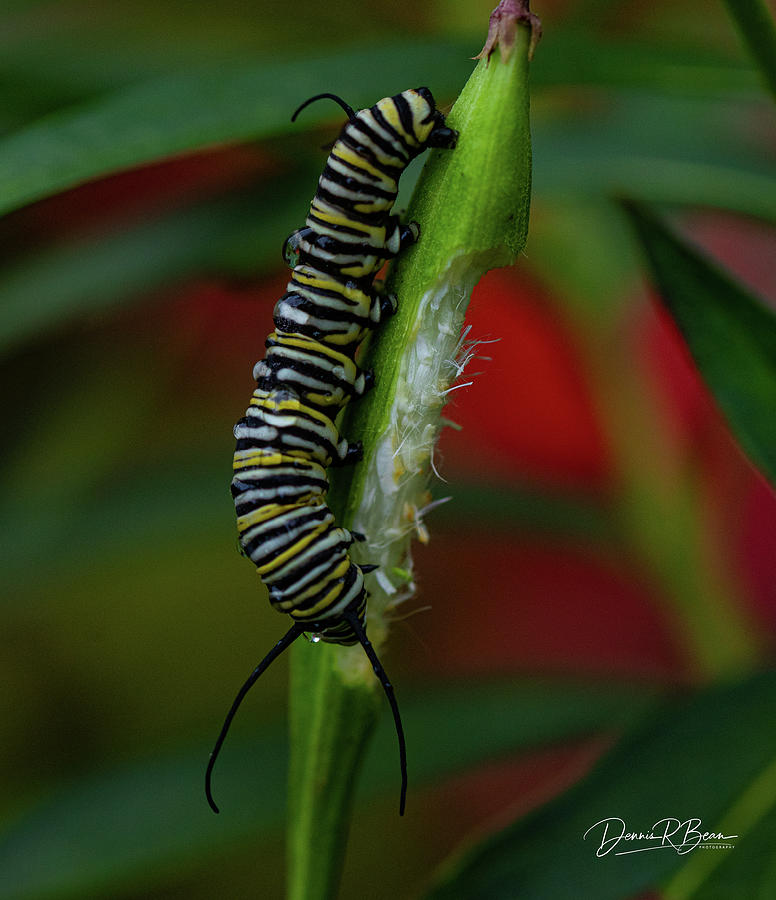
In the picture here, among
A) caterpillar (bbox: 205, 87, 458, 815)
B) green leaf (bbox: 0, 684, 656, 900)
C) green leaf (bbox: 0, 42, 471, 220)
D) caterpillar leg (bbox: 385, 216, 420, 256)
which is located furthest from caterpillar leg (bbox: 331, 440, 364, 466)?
green leaf (bbox: 0, 684, 656, 900)

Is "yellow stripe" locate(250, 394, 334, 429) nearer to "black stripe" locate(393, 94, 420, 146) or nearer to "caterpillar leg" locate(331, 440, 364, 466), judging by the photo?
"caterpillar leg" locate(331, 440, 364, 466)

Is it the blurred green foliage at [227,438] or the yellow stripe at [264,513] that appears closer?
the yellow stripe at [264,513]

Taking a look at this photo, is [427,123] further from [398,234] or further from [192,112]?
[192,112]

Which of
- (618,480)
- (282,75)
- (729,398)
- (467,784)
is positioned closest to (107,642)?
(467,784)

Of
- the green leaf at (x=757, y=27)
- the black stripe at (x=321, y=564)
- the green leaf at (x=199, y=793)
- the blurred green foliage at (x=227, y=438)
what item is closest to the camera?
the green leaf at (x=757, y=27)

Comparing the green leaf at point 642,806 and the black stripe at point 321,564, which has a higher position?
the black stripe at point 321,564

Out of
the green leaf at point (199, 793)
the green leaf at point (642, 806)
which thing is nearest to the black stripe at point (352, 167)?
the green leaf at point (642, 806)

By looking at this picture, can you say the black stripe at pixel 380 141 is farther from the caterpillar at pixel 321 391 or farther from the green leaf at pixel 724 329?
the green leaf at pixel 724 329
